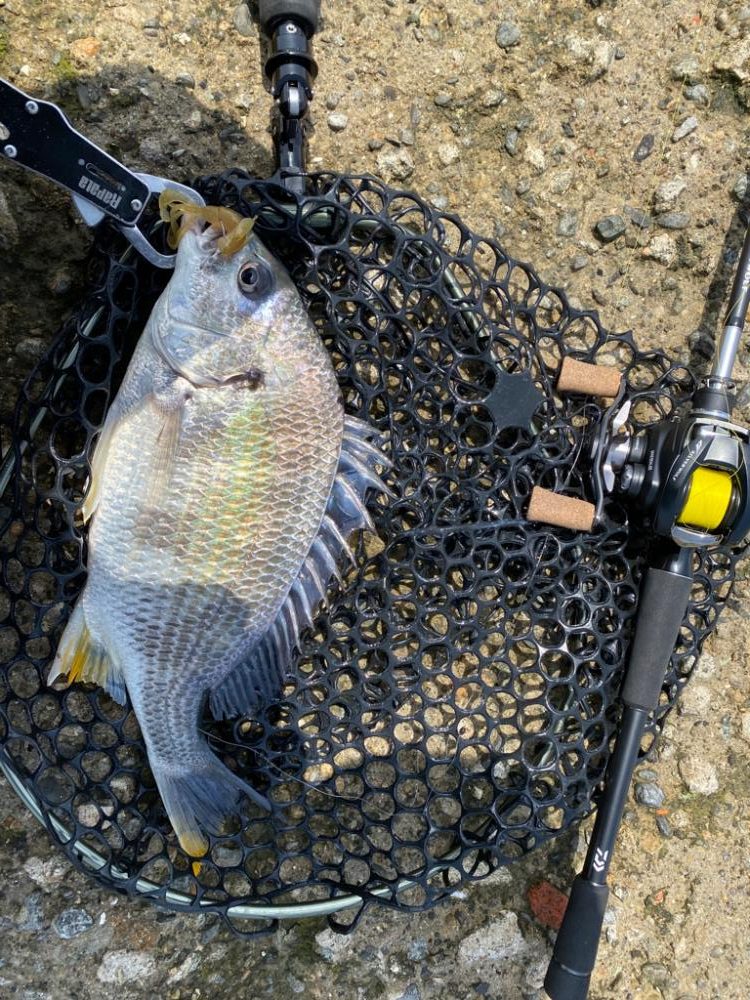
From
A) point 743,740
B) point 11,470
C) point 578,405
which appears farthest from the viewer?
point 743,740

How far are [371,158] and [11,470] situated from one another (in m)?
1.35

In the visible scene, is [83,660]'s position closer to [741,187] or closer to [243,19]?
[243,19]

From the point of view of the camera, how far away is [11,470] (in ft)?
5.81

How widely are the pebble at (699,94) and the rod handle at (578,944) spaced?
7.66 feet

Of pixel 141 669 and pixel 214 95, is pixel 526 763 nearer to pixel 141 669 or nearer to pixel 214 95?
pixel 141 669

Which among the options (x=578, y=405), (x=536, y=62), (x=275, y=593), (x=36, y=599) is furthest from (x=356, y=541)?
(x=536, y=62)

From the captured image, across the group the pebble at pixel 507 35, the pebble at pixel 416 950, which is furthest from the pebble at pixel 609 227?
the pebble at pixel 416 950

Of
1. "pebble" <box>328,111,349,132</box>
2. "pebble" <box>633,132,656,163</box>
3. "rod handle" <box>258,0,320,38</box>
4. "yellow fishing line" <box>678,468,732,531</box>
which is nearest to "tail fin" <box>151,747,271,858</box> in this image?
"yellow fishing line" <box>678,468,732,531</box>

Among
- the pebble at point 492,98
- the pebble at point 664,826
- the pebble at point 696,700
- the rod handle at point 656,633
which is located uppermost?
the pebble at point 492,98

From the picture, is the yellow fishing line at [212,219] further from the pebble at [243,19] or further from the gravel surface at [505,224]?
the pebble at [243,19]

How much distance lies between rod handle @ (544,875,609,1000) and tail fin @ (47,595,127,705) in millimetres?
1324

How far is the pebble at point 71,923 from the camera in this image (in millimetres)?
1975

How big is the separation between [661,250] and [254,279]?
4.35 feet

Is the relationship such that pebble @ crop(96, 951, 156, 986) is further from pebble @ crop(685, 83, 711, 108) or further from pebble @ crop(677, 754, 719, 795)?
pebble @ crop(685, 83, 711, 108)
